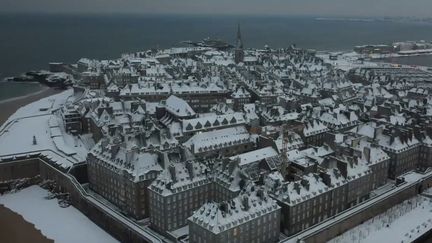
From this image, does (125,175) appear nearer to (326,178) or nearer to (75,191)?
(75,191)

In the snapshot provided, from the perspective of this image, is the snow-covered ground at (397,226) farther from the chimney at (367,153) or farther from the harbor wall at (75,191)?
the harbor wall at (75,191)

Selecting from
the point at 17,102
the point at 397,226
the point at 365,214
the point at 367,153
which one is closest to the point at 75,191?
the point at 365,214

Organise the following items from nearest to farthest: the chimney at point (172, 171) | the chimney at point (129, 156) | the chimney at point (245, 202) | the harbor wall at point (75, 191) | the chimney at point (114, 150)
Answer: the chimney at point (245, 202) → the chimney at point (172, 171) → the harbor wall at point (75, 191) → the chimney at point (129, 156) → the chimney at point (114, 150)

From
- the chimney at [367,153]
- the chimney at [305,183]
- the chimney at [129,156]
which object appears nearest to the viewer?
the chimney at [305,183]

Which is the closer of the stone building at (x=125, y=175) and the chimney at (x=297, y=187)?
the chimney at (x=297, y=187)

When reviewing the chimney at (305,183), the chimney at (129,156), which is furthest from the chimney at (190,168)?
the chimney at (305,183)
